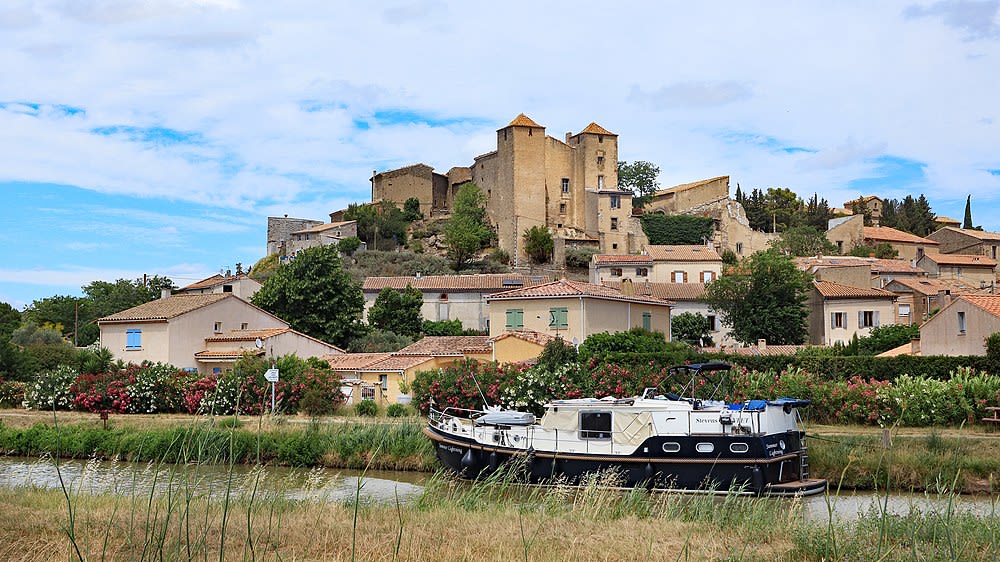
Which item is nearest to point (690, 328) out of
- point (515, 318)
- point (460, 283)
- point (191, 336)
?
point (460, 283)

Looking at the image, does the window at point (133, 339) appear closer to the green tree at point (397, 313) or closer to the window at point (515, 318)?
the window at point (515, 318)

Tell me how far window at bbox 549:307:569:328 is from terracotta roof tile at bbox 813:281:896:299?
21092 mm

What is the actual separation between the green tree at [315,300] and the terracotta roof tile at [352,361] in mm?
10836

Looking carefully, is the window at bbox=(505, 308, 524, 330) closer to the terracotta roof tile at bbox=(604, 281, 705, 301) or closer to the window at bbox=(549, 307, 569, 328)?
the window at bbox=(549, 307, 569, 328)

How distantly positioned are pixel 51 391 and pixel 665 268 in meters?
43.4

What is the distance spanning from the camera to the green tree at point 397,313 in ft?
181

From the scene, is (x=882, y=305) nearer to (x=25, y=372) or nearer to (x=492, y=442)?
(x=492, y=442)

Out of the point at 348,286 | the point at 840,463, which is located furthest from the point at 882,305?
the point at 840,463

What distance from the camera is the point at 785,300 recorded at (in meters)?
50.4

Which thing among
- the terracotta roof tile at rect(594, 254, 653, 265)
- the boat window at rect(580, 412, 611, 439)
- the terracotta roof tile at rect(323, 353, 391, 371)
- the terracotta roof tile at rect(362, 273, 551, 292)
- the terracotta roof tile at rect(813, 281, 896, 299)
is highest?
the terracotta roof tile at rect(594, 254, 653, 265)

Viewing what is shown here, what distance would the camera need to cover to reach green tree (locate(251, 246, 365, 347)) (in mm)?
47438

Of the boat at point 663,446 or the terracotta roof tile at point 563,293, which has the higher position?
the terracotta roof tile at point 563,293

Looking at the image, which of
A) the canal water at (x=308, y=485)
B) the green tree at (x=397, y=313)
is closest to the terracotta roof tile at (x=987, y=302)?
the canal water at (x=308, y=485)

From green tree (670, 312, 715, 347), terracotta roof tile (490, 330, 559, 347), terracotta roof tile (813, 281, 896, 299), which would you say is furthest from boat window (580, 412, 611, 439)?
green tree (670, 312, 715, 347)
